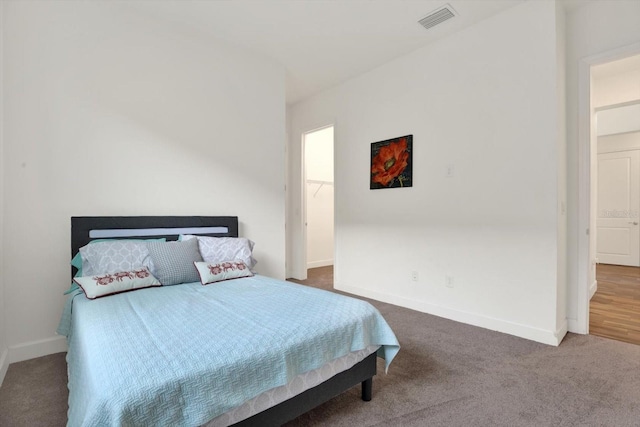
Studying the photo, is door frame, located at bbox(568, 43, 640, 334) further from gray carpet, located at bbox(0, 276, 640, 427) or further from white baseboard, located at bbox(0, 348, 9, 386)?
white baseboard, located at bbox(0, 348, 9, 386)

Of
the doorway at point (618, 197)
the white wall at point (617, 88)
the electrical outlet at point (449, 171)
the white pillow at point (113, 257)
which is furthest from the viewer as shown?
the doorway at point (618, 197)

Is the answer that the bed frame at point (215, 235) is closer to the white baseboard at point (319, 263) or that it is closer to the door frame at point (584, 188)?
the door frame at point (584, 188)

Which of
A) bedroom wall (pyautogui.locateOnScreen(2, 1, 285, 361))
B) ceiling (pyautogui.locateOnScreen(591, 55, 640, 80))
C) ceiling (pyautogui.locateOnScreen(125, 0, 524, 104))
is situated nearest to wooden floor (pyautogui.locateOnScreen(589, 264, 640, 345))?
ceiling (pyautogui.locateOnScreen(591, 55, 640, 80))

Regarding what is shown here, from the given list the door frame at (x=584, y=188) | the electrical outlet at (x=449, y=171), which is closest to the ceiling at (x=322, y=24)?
the door frame at (x=584, y=188)

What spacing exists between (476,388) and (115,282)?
2.46 meters

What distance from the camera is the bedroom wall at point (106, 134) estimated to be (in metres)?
2.34

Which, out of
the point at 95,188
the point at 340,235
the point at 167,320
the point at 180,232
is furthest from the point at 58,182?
the point at 340,235

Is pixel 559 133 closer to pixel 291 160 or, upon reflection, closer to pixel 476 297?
pixel 476 297

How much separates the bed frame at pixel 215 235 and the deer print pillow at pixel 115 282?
51cm

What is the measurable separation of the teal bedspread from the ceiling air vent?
8.67 feet

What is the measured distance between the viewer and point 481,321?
2988mm

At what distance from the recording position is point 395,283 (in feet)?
12.2

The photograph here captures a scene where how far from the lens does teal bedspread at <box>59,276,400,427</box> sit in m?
1.08

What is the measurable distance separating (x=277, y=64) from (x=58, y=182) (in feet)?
8.36
